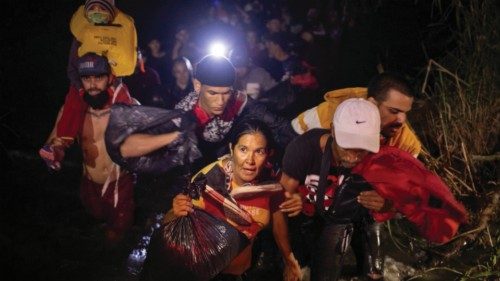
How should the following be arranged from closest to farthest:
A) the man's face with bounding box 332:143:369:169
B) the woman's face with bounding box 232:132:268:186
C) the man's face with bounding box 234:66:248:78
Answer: the man's face with bounding box 332:143:369:169, the woman's face with bounding box 232:132:268:186, the man's face with bounding box 234:66:248:78

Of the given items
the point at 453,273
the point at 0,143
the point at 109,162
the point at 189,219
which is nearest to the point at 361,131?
the point at 189,219

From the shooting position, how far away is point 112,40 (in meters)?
4.09

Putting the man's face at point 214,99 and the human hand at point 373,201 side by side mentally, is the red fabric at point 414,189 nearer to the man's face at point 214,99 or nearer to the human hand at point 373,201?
the human hand at point 373,201

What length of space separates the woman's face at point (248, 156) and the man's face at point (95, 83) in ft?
4.88

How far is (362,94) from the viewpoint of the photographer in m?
3.83

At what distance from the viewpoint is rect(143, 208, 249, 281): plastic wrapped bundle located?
3.40 metres

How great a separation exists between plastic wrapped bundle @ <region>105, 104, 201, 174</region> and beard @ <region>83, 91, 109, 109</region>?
17cm

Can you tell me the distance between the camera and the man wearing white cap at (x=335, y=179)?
10.6ft

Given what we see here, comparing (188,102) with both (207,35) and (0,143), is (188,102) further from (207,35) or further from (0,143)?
(0,143)

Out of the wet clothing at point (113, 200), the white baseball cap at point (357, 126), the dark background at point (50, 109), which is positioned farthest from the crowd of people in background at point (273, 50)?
the white baseball cap at point (357, 126)

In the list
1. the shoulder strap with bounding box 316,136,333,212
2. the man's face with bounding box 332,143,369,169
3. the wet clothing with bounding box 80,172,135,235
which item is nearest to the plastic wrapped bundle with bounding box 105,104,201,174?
the wet clothing with bounding box 80,172,135,235

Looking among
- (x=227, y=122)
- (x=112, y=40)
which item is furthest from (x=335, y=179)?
(x=112, y=40)

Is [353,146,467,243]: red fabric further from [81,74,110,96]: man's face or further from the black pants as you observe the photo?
[81,74,110,96]: man's face

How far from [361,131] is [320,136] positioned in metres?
0.39
